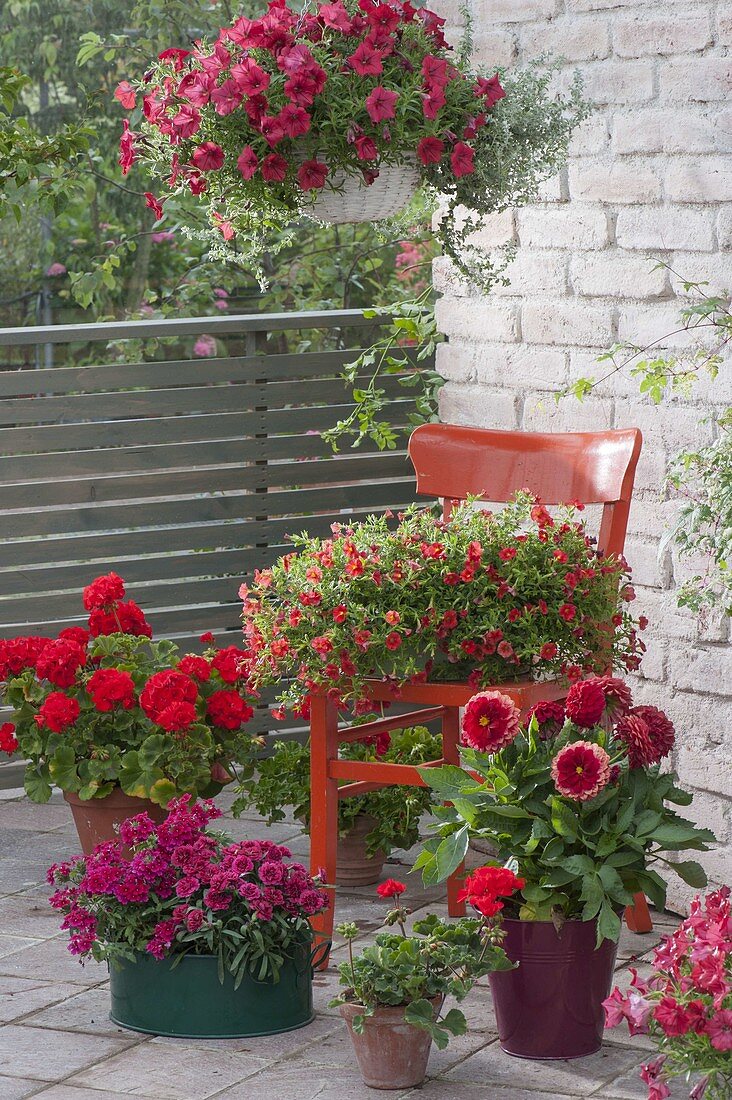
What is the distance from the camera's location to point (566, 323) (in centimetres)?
327

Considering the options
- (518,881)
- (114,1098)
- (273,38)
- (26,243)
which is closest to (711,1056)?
(518,881)

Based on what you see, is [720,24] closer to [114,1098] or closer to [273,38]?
[273,38]

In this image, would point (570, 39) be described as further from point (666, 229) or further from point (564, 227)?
point (666, 229)

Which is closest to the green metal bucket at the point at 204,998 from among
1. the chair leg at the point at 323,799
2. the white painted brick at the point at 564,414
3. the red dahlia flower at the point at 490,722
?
the chair leg at the point at 323,799

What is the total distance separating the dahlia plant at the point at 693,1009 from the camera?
2074 mm

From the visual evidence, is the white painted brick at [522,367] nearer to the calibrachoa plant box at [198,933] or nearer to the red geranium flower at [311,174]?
the red geranium flower at [311,174]

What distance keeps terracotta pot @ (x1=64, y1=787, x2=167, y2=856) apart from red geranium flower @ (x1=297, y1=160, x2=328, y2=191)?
1.25m

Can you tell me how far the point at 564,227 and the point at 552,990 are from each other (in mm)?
1566

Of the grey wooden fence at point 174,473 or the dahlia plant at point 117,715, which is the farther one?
the grey wooden fence at point 174,473

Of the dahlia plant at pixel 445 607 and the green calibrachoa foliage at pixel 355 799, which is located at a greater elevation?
the dahlia plant at pixel 445 607

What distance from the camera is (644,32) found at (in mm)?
3010

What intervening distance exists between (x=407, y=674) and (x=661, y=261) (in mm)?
940

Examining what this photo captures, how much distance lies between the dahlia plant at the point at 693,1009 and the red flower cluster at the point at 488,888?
0.20m

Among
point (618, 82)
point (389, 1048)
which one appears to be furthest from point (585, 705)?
point (618, 82)
